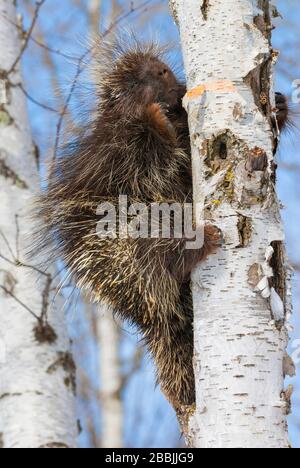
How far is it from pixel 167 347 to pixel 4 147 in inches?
54.5

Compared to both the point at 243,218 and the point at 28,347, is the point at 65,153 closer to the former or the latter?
the point at 28,347

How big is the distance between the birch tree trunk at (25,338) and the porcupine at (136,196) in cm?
28

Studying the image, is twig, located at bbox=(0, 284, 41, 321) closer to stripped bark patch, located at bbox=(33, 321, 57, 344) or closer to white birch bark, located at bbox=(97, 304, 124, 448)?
stripped bark patch, located at bbox=(33, 321, 57, 344)

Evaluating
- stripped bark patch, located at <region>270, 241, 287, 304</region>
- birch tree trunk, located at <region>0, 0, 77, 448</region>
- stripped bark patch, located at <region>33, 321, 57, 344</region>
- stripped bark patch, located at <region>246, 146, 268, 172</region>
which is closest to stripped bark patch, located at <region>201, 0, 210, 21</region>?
stripped bark patch, located at <region>246, 146, 268, 172</region>

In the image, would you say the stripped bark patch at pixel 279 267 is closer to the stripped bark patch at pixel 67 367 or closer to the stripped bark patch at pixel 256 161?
the stripped bark patch at pixel 256 161

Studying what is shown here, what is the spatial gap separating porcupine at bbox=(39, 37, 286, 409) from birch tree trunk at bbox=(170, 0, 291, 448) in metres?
0.20

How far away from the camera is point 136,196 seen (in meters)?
2.67

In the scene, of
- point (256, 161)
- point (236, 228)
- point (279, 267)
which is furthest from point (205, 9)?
point (279, 267)

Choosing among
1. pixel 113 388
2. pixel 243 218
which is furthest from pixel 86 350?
pixel 243 218

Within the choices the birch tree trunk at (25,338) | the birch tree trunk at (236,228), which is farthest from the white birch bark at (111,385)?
the birch tree trunk at (236,228)

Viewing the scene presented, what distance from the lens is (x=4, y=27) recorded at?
12.1 feet

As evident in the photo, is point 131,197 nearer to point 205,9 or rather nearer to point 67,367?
point 205,9

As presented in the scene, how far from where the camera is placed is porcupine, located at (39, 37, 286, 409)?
8.00 ft

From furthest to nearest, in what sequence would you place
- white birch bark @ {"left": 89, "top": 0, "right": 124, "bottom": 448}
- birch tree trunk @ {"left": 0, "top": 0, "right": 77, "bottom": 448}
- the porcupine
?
1. white birch bark @ {"left": 89, "top": 0, "right": 124, "bottom": 448}
2. birch tree trunk @ {"left": 0, "top": 0, "right": 77, "bottom": 448}
3. the porcupine
